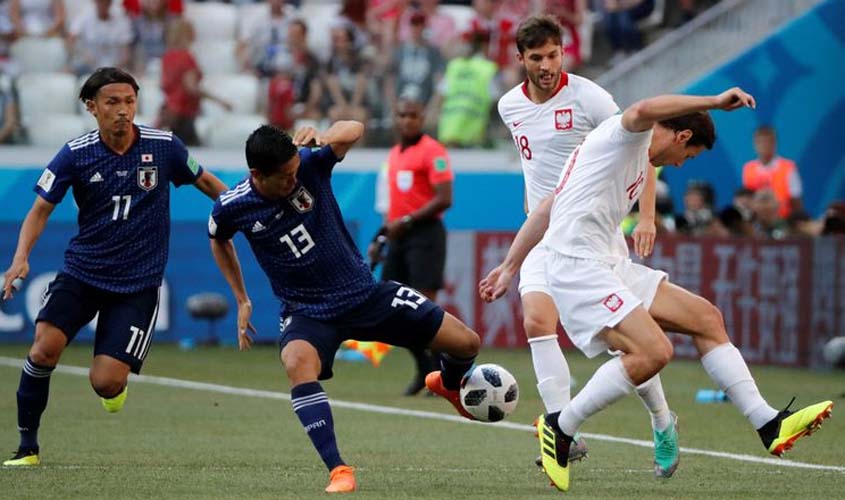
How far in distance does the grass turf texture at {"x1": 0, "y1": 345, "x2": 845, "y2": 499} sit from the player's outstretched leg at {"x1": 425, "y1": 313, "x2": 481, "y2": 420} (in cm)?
43

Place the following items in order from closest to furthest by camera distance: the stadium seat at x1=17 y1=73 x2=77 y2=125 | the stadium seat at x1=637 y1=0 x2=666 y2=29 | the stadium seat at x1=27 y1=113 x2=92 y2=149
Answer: the stadium seat at x1=27 y1=113 x2=92 y2=149, the stadium seat at x1=17 y1=73 x2=77 y2=125, the stadium seat at x1=637 y1=0 x2=666 y2=29

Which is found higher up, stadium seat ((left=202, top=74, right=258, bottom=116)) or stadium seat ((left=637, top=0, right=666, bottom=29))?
stadium seat ((left=637, top=0, right=666, bottom=29))

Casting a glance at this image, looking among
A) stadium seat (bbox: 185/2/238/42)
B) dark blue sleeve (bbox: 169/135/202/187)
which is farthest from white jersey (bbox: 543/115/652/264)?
stadium seat (bbox: 185/2/238/42)

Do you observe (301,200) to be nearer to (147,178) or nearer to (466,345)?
(466,345)

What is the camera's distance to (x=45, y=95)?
20.7 m

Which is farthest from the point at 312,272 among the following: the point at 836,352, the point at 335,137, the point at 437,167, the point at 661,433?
the point at 836,352

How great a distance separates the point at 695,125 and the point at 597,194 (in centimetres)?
57

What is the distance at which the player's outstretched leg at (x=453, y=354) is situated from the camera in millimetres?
9031

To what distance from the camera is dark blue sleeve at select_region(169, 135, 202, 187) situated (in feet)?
32.2

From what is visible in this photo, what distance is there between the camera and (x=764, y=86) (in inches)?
861

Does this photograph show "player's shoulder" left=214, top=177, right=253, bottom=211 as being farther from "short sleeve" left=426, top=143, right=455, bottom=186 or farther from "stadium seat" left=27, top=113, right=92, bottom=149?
"stadium seat" left=27, top=113, right=92, bottom=149

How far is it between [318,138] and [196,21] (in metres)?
14.0

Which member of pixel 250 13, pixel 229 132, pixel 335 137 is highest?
pixel 335 137

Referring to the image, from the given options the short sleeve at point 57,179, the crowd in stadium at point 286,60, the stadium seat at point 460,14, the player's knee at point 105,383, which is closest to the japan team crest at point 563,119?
the short sleeve at point 57,179
